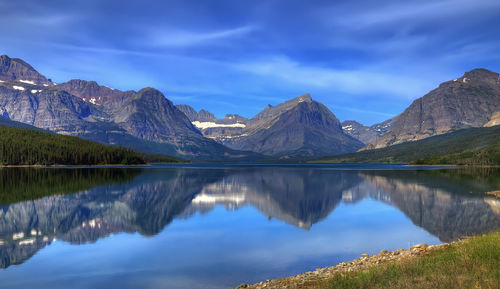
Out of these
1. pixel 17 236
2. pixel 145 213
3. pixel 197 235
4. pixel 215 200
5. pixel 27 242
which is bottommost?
pixel 197 235

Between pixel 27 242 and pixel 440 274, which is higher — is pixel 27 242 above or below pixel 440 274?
below

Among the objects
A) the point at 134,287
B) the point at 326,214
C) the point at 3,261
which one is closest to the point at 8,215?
the point at 3,261

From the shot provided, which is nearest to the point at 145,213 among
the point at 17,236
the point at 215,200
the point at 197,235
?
the point at 197,235

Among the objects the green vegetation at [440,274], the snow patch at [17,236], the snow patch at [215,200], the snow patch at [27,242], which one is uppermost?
the green vegetation at [440,274]

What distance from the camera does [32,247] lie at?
32.8m

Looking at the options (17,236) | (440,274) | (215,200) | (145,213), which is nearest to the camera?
(440,274)

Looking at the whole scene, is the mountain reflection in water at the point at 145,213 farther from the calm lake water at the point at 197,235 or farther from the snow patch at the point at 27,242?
the calm lake water at the point at 197,235

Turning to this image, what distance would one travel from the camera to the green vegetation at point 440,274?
16.2 metres

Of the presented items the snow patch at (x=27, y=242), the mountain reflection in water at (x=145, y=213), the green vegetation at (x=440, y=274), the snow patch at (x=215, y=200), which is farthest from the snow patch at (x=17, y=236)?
the snow patch at (x=215, y=200)

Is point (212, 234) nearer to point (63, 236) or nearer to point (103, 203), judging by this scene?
point (63, 236)

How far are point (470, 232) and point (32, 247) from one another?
4593cm

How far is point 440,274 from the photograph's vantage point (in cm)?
1745

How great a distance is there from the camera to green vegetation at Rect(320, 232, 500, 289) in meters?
16.2

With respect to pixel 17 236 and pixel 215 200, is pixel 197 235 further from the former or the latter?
pixel 215 200
